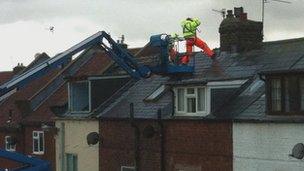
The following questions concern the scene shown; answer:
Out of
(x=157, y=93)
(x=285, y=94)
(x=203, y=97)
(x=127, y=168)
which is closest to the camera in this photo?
(x=285, y=94)

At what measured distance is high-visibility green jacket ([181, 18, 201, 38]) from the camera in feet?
80.0

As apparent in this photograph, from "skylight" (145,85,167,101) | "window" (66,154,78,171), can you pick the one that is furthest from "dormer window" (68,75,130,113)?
"skylight" (145,85,167,101)

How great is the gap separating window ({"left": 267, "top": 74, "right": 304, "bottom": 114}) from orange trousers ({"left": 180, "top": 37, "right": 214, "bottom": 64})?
560cm

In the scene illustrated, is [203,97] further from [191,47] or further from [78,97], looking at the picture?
[78,97]

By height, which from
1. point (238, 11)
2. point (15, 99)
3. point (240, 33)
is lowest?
point (15, 99)

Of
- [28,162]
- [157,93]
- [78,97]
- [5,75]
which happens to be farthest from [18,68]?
[28,162]

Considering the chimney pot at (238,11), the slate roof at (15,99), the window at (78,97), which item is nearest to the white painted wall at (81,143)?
the window at (78,97)

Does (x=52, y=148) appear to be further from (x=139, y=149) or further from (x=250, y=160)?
(x=250, y=160)

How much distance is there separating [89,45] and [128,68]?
2587 mm

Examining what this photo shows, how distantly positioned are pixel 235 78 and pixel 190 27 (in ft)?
11.0

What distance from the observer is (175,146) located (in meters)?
23.4

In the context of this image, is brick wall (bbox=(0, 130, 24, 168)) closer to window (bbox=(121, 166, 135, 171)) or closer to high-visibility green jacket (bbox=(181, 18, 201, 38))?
window (bbox=(121, 166, 135, 171))

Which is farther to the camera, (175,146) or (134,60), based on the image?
(134,60)

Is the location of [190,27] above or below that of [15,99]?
above
